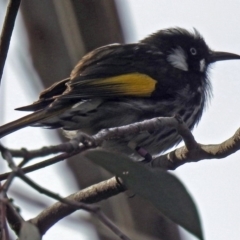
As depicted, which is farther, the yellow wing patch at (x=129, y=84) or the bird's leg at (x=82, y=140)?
the yellow wing patch at (x=129, y=84)

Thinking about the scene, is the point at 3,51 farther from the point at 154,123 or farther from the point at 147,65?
the point at 147,65

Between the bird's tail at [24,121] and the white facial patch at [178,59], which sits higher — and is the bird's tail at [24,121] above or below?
above

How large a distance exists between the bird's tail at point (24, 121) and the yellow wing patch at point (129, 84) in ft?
1.37

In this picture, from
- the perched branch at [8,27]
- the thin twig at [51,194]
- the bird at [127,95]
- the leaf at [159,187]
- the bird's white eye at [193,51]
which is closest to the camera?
the thin twig at [51,194]

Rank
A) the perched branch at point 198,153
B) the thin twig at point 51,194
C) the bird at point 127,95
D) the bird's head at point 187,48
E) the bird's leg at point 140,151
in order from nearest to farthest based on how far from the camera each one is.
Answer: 1. the thin twig at point 51,194
2. the perched branch at point 198,153
3. the bird at point 127,95
4. the bird's leg at point 140,151
5. the bird's head at point 187,48

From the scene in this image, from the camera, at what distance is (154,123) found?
2646 mm

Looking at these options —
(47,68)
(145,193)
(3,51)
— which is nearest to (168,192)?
(145,193)

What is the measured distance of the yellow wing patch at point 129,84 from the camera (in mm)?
3906

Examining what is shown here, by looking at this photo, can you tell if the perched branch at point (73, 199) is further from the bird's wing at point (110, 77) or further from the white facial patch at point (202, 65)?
the white facial patch at point (202, 65)

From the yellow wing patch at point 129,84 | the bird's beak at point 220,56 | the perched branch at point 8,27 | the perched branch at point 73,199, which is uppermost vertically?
the perched branch at point 8,27

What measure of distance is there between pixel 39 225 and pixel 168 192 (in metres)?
1.19

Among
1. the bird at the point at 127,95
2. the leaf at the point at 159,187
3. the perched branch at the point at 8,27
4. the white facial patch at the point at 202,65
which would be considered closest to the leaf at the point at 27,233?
the leaf at the point at 159,187

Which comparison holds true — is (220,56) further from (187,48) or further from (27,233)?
(27,233)

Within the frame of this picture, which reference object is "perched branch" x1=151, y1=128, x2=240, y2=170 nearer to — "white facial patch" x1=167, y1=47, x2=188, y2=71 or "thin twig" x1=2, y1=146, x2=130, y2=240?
"white facial patch" x1=167, y1=47, x2=188, y2=71
